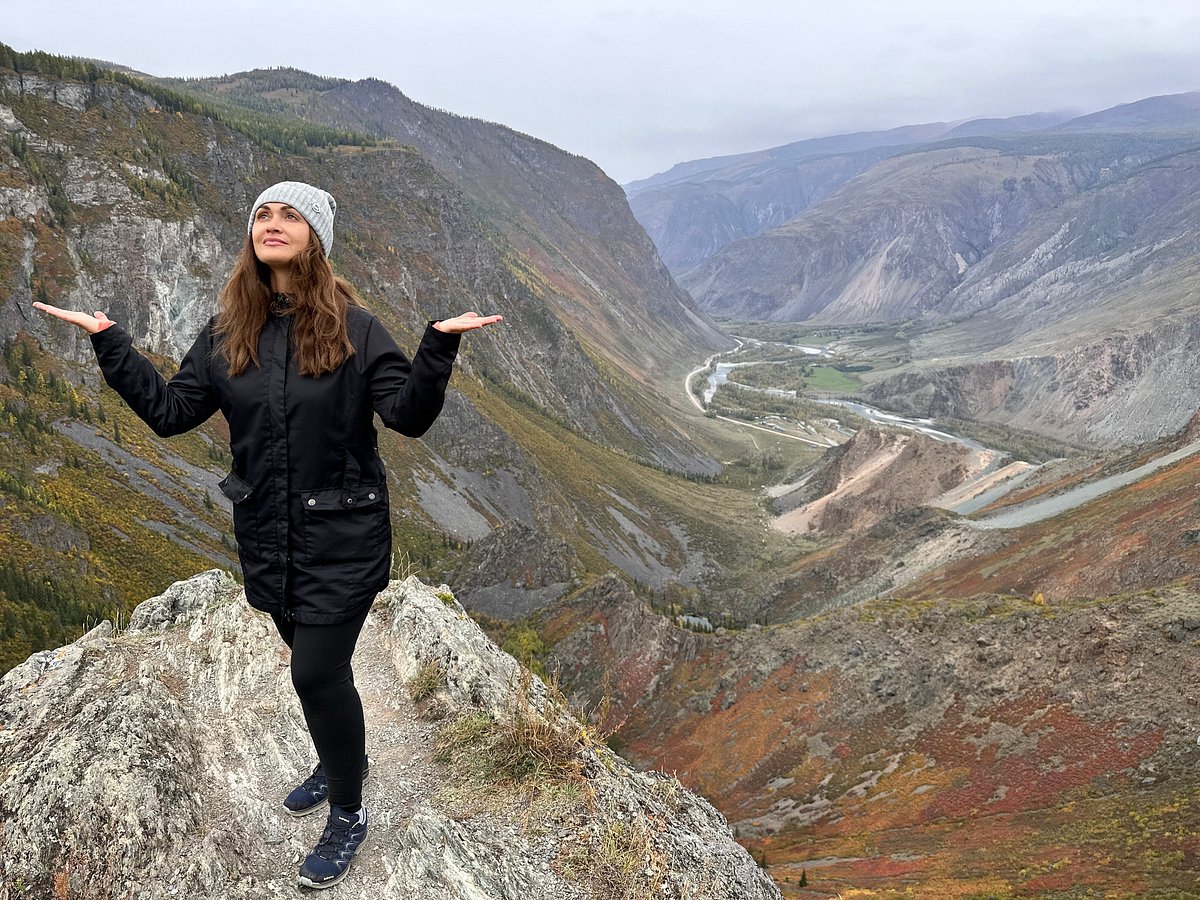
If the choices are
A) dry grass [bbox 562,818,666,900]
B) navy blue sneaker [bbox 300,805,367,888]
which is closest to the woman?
navy blue sneaker [bbox 300,805,367,888]

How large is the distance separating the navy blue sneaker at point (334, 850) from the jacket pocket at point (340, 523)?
226 centimetres

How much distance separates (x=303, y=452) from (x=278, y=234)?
4.51ft

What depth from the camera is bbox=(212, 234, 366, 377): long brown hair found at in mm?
4402

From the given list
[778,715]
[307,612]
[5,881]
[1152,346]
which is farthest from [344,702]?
[1152,346]

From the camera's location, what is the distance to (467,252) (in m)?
111

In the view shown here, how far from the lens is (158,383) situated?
4676 mm

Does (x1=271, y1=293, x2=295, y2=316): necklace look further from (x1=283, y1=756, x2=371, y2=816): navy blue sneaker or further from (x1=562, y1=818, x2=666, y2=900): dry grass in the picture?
(x1=562, y1=818, x2=666, y2=900): dry grass

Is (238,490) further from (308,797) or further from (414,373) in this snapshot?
(308,797)

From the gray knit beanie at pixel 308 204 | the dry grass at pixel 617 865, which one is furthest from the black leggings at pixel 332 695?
the gray knit beanie at pixel 308 204

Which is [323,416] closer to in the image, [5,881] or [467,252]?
[5,881]

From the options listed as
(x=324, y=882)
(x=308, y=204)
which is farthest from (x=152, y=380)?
(x=324, y=882)

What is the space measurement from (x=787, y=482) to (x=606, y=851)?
106137mm

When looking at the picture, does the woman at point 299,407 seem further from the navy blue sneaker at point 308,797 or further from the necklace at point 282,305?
the navy blue sneaker at point 308,797

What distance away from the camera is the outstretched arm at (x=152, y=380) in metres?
4.59
